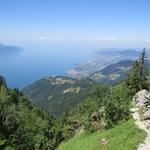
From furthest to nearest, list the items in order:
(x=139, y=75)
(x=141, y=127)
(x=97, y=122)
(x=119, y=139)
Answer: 1. (x=139, y=75)
2. (x=97, y=122)
3. (x=141, y=127)
4. (x=119, y=139)

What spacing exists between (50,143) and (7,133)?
32.5 ft

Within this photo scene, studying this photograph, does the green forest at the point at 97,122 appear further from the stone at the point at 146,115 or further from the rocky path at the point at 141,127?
the stone at the point at 146,115

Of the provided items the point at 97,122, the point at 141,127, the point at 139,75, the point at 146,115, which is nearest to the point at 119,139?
the point at 141,127

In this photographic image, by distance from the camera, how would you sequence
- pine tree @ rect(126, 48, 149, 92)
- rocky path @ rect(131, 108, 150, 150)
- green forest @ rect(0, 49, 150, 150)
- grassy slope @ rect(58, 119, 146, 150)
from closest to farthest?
rocky path @ rect(131, 108, 150, 150), grassy slope @ rect(58, 119, 146, 150), green forest @ rect(0, 49, 150, 150), pine tree @ rect(126, 48, 149, 92)

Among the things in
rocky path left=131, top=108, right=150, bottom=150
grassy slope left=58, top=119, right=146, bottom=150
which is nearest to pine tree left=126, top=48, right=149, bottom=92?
rocky path left=131, top=108, right=150, bottom=150

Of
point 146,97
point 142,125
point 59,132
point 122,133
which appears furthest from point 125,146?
point 59,132

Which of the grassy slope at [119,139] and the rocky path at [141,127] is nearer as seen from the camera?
the rocky path at [141,127]

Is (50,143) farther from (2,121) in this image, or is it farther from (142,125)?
(142,125)

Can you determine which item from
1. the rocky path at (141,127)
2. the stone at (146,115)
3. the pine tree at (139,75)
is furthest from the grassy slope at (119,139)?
the pine tree at (139,75)

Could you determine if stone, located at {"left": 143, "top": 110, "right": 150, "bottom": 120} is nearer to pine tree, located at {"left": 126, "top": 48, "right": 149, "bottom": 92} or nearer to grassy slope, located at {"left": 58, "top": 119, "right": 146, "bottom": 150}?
grassy slope, located at {"left": 58, "top": 119, "right": 146, "bottom": 150}

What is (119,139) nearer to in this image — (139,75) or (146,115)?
(146,115)

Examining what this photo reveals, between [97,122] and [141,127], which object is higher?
[141,127]

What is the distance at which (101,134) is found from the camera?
141 feet

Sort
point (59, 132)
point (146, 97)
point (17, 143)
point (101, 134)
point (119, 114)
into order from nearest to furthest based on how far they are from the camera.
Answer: point (101, 134), point (119, 114), point (146, 97), point (17, 143), point (59, 132)
